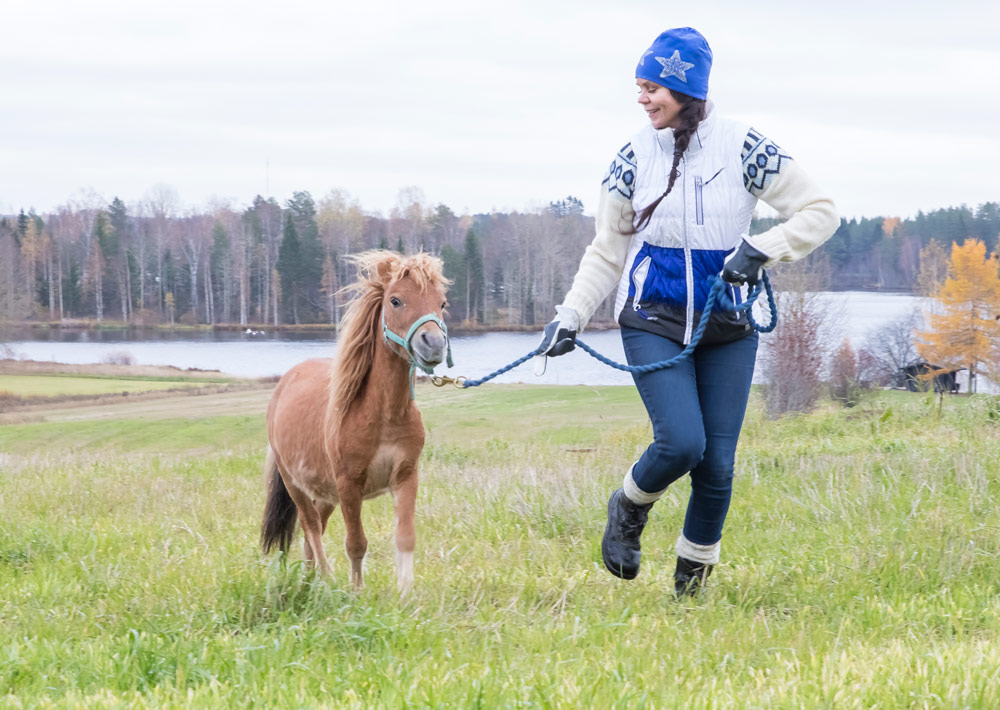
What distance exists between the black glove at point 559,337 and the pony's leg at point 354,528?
1200 mm

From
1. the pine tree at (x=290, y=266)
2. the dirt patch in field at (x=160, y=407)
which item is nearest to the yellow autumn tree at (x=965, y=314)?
the pine tree at (x=290, y=266)

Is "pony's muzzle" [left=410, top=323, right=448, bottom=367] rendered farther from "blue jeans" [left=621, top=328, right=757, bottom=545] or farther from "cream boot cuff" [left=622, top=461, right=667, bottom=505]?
"cream boot cuff" [left=622, top=461, right=667, bottom=505]

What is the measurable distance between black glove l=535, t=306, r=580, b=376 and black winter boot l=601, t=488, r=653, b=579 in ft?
2.68

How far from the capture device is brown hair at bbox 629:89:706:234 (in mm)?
4141

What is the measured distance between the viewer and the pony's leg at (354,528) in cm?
466

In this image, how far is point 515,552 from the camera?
17.6 ft

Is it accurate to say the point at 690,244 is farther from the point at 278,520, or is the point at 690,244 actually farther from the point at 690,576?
the point at 278,520

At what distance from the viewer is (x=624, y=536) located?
4.54 m

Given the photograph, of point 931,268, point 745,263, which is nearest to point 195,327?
point 931,268

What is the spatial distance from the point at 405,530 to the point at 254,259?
75290 mm

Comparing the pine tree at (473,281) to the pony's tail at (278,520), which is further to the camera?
the pine tree at (473,281)

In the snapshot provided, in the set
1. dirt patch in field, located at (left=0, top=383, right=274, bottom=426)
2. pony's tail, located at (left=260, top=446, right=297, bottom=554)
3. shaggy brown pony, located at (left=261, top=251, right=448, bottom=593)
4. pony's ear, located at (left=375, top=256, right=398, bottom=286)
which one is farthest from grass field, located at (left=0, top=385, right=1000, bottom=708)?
dirt patch in field, located at (left=0, top=383, right=274, bottom=426)

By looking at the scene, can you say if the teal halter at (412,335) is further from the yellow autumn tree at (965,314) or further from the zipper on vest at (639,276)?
the yellow autumn tree at (965,314)

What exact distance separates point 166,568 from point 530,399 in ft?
143
